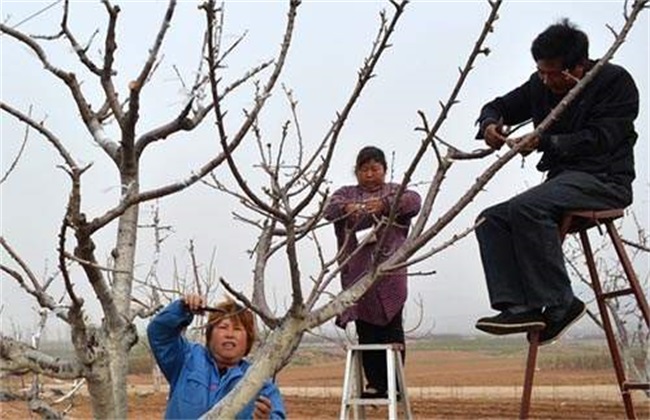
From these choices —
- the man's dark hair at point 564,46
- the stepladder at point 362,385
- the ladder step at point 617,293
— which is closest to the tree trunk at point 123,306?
the man's dark hair at point 564,46

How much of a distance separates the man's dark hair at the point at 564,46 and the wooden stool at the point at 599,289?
49 centimetres

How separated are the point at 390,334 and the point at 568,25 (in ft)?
4.60

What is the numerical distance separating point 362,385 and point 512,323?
948 mm

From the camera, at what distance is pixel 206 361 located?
2572 millimetres

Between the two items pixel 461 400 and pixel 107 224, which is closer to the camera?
pixel 107 224

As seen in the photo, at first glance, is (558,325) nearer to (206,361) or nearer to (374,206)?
(374,206)

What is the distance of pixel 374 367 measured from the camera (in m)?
3.60

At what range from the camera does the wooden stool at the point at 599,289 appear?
2.78m

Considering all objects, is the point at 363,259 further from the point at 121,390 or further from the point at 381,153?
the point at 121,390

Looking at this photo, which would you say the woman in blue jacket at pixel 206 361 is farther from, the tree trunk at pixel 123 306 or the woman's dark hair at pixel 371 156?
the woman's dark hair at pixel 371 156

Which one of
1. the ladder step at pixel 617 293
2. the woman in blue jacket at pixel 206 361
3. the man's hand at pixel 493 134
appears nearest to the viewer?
the woman in blue jacket at pixel 206 361

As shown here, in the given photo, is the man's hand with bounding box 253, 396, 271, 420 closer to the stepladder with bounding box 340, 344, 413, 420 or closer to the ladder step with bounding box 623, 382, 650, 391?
the stepladder with bounding box 340, 344, 413, 420

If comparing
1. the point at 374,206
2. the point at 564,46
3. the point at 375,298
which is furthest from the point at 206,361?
the point at 564,46

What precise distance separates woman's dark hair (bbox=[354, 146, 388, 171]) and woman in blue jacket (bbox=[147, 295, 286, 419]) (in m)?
1.15
